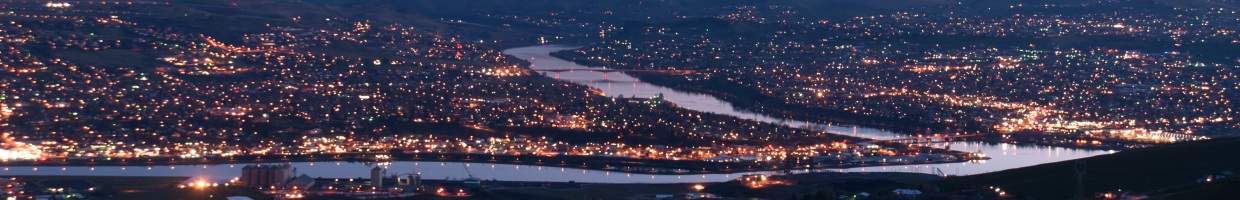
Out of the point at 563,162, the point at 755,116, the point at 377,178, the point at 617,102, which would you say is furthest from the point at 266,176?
the point at 617,102

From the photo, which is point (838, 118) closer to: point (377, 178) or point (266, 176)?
point (377, 178)

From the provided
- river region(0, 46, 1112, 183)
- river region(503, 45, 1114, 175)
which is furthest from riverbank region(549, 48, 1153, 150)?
river region(0, 46, 1112, 183)

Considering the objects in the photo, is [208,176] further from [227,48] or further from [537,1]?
[537,1]

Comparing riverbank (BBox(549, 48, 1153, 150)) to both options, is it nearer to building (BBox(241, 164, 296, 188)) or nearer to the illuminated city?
the illuminated city

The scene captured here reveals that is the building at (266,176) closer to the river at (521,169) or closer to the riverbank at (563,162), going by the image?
the river at (521,169)

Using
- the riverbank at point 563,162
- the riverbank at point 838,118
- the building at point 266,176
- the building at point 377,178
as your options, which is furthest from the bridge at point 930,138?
the building at point 266,176

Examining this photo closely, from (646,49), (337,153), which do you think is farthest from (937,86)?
(337,153)

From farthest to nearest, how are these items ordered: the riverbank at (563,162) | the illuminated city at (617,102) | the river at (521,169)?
the riverbank at (563,162) → the river at (521,169) → the illuminated city at (617,102)

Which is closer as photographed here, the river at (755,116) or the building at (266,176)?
the building at (266,176)
